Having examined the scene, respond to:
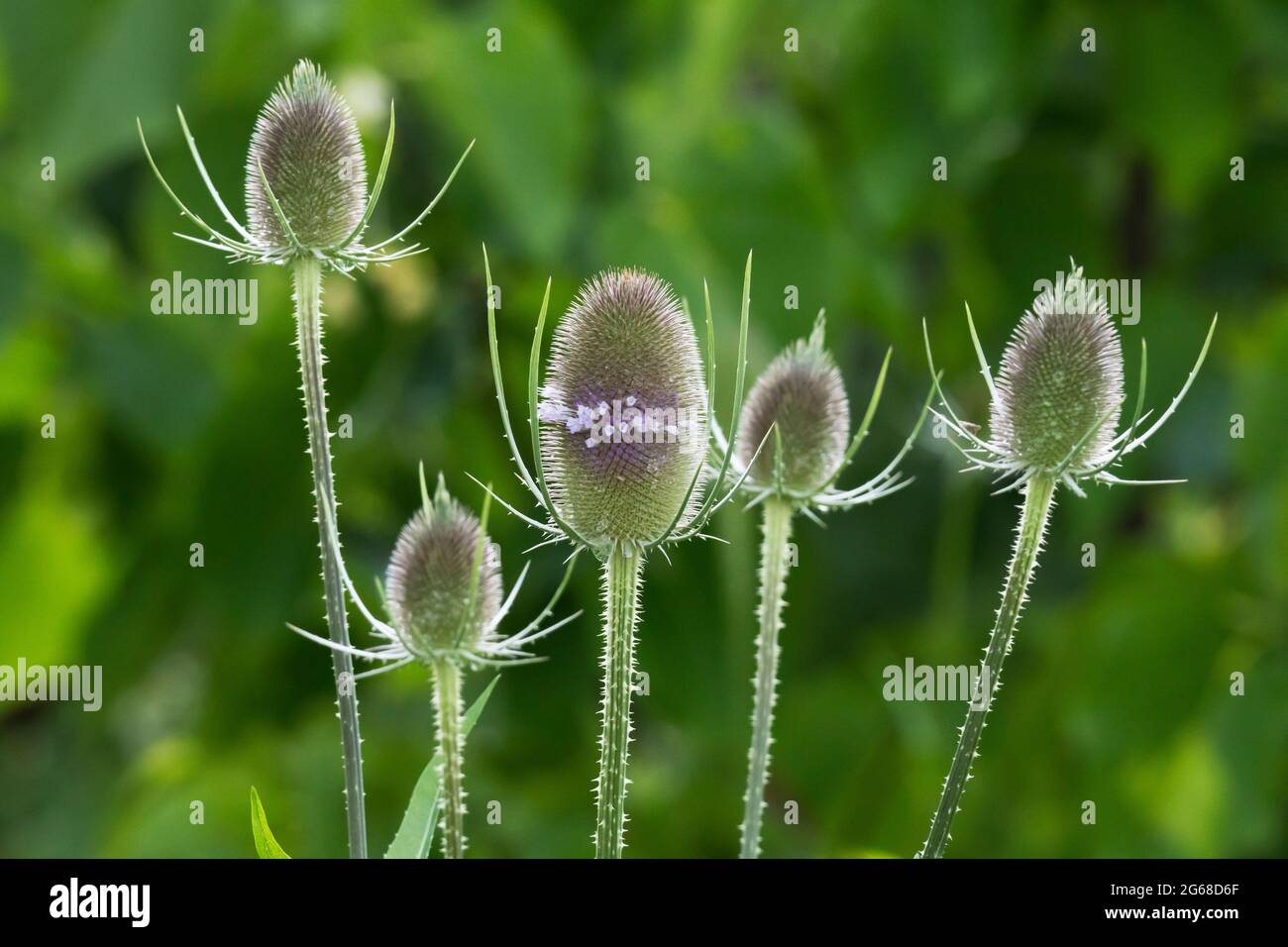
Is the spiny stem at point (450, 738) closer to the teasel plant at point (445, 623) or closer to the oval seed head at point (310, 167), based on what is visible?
the teasel plant at point (445, 623)

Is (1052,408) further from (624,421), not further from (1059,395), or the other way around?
(624,421)

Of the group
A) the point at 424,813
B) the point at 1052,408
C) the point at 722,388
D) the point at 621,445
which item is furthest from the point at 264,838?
the point at 722,388

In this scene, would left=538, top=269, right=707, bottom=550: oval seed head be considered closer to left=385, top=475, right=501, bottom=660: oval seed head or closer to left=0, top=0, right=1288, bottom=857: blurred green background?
left=385, top=475, right=501, bottom=660: oval seed head

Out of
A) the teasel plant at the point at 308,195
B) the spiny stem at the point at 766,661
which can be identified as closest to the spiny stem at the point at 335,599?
the teasel plant at the point at 308,195

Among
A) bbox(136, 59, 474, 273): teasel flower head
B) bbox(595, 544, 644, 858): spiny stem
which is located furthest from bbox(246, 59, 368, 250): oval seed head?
bbox(595, 544, 644, 858): spiny stem

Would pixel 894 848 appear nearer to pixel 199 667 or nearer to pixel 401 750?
pixel 401 750
